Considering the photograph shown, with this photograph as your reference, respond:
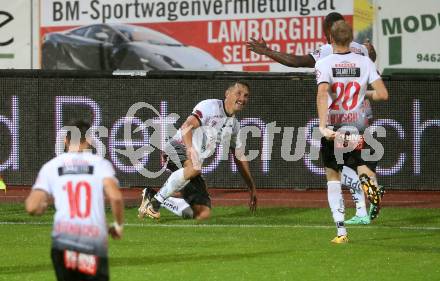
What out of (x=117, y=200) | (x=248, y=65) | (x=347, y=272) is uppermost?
(x=248, y=65)

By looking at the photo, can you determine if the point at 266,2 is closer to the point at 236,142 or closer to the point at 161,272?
the point at 236,142

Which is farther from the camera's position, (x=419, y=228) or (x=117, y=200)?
(x=419, y=228)

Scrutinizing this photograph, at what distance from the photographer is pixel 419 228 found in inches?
634

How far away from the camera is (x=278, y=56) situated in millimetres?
14828

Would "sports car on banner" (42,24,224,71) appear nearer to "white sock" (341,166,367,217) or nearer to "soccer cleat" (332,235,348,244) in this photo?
"white sock" (341,166,367,217)

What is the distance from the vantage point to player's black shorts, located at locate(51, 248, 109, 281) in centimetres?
860

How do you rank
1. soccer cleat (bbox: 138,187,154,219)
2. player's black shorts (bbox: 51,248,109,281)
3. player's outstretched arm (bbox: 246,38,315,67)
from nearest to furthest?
player's black shorts (bbox: 51,248,109,281) < player's outstretched arm (bbox: 246,38,315,67) < soccer cleat (bbox: 138,187,154,219)

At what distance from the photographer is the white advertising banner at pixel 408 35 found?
2084 centimetres

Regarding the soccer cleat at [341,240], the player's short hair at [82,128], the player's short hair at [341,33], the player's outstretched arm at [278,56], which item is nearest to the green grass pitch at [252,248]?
the soccer cleat at [341,240]

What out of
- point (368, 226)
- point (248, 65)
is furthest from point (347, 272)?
point (248, 65)

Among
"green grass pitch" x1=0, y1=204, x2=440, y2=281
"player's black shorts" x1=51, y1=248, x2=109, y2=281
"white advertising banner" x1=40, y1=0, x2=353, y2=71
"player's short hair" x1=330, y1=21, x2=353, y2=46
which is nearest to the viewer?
"player's black shorts" x1=51, y1=248, x2=109, y2=281

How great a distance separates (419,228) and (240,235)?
92.7 inches

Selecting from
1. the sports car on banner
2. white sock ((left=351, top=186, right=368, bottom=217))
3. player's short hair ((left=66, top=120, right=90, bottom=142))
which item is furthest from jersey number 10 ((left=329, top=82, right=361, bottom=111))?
the sports car on banner

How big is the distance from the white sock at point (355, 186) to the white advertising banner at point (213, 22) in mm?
5092
